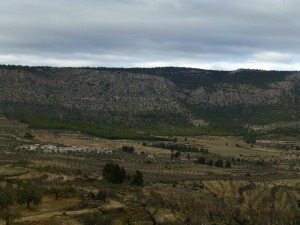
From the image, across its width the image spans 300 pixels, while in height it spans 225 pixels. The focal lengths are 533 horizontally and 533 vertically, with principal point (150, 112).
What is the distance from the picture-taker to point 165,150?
14150 cm

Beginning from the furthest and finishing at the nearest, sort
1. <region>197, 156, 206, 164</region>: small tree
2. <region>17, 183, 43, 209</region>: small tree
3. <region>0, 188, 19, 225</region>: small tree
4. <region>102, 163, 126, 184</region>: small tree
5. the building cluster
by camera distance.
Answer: <region>197, 156, 206, 164</region>: small tree, the building cluster, <region>102, 163, 126, 184</region>: small tree, <region>17, 183, 43, 209</region>: small tree, <region>0, 188, 19, 225</region>: small tree

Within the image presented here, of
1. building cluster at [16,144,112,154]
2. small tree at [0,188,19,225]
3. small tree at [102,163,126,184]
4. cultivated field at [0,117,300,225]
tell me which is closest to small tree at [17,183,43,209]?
cultivated field at [0,117,300,225]

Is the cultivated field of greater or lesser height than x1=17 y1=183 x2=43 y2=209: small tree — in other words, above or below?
below

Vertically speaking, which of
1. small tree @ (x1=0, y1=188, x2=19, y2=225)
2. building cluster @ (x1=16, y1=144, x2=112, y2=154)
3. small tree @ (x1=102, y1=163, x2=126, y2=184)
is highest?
small tree @ (x1=0, y1=188, x2=19, y2=225)

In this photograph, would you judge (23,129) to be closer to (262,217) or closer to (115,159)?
(115,159)

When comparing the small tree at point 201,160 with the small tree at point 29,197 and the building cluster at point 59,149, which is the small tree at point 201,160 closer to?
the building cluster at point 59,149

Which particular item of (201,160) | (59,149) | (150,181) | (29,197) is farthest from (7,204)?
(59,149)

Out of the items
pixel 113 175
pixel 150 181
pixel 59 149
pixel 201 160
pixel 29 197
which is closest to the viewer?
pixel 29 197

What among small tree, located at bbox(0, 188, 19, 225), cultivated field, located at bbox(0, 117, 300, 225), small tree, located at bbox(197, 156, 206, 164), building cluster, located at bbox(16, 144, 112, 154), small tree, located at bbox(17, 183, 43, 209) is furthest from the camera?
small tree, located at bbox(197, 156, 206, 164)

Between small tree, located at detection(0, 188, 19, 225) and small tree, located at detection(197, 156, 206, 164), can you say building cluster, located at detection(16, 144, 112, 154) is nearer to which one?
small tree, located at detection(197, 156, 206, 164)

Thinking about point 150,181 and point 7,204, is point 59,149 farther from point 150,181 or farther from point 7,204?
point 7,204

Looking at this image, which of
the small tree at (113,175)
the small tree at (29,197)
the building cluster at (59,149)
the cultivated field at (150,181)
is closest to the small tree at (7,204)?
the cultivated field at (150,181)

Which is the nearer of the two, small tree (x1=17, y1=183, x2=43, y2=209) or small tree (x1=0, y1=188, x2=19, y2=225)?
small tree (x1=0, y1=188, x2=19, y2=225)

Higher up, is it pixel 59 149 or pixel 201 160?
pixel 59 149
